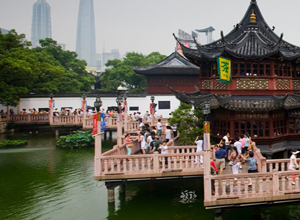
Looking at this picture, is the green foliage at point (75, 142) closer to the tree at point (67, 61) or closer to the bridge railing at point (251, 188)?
the bridge railing at point (251, 188)

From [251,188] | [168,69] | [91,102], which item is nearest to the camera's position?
[251,188]

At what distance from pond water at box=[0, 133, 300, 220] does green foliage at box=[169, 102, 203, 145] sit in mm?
2749

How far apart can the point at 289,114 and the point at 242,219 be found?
27.7 ft

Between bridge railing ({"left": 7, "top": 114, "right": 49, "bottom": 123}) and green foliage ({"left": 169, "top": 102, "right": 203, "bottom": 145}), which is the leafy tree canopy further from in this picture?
green foliage ({"left": 169, "top": 102, "right": 203, "bottom": 145})

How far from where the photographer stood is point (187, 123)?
20281 millimetres

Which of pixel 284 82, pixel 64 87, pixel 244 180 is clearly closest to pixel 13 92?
pixel 64 87

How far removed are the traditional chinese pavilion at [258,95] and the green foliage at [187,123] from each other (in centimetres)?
89

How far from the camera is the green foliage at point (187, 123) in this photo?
64.9 feet

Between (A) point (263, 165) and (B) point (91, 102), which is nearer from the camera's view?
(A) point (263, 165)

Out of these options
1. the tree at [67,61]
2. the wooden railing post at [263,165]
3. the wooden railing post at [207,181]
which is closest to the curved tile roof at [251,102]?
the wooden railing post at [263,165]

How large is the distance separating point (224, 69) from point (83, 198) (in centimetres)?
1011

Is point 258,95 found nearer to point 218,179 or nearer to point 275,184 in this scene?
point 275,184

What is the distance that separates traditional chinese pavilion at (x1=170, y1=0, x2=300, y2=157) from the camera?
18.4 m

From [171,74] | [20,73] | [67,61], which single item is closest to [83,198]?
[20,73]
